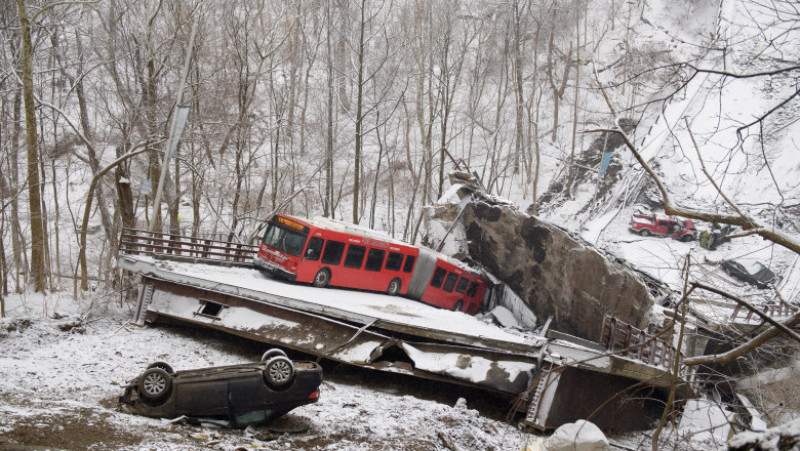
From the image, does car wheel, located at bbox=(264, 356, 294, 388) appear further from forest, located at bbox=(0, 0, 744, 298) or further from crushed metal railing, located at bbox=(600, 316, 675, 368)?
crushed metal railing, located at bbox=(600, 316, 675, 368)

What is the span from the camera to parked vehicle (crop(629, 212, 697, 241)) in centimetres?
2714

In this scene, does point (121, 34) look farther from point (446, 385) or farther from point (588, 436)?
point (588, 436)

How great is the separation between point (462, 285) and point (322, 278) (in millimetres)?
6621

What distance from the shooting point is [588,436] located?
300 inches

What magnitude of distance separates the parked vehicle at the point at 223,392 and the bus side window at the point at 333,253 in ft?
25.6

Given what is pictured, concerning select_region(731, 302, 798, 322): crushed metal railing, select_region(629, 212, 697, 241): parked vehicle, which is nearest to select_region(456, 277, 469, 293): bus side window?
select_region(731, 302, 798, 322): crushed metal railing

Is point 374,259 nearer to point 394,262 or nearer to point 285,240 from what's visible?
point 394,262

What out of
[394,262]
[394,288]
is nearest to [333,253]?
[394,262]

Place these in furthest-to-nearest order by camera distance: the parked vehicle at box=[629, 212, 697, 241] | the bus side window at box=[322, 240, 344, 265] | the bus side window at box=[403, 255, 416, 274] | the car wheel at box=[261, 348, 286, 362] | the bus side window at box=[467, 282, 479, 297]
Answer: the parked vehicle at box=[629, 212, 697, 241] < the bus side window at box=[467, 282, 479, 297] < the bus side window at box=[403, 255, 416, 274] < the bus side window at box=[322, 240, 344, 265] < the car wheel at box=[261, 348, 286, 362]

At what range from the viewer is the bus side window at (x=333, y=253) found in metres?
15.2

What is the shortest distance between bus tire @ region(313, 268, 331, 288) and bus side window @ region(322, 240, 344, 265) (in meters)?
0.26

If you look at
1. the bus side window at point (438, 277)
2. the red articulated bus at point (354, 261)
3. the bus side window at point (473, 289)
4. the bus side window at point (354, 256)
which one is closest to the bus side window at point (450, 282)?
the red articulated bus at point (354, 261)

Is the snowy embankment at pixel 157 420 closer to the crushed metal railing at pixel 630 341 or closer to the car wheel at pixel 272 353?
the car wheel at pixel 272 353

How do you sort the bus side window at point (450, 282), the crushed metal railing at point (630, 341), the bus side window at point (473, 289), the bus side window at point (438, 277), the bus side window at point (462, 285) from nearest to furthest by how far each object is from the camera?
the crushed metal railing at point (630, 341)
the bus side window at point (438, 277)
the bus side window at point (450, 282)
the bus side window at point (462, 285)
the bus side window at point (473, 289)
